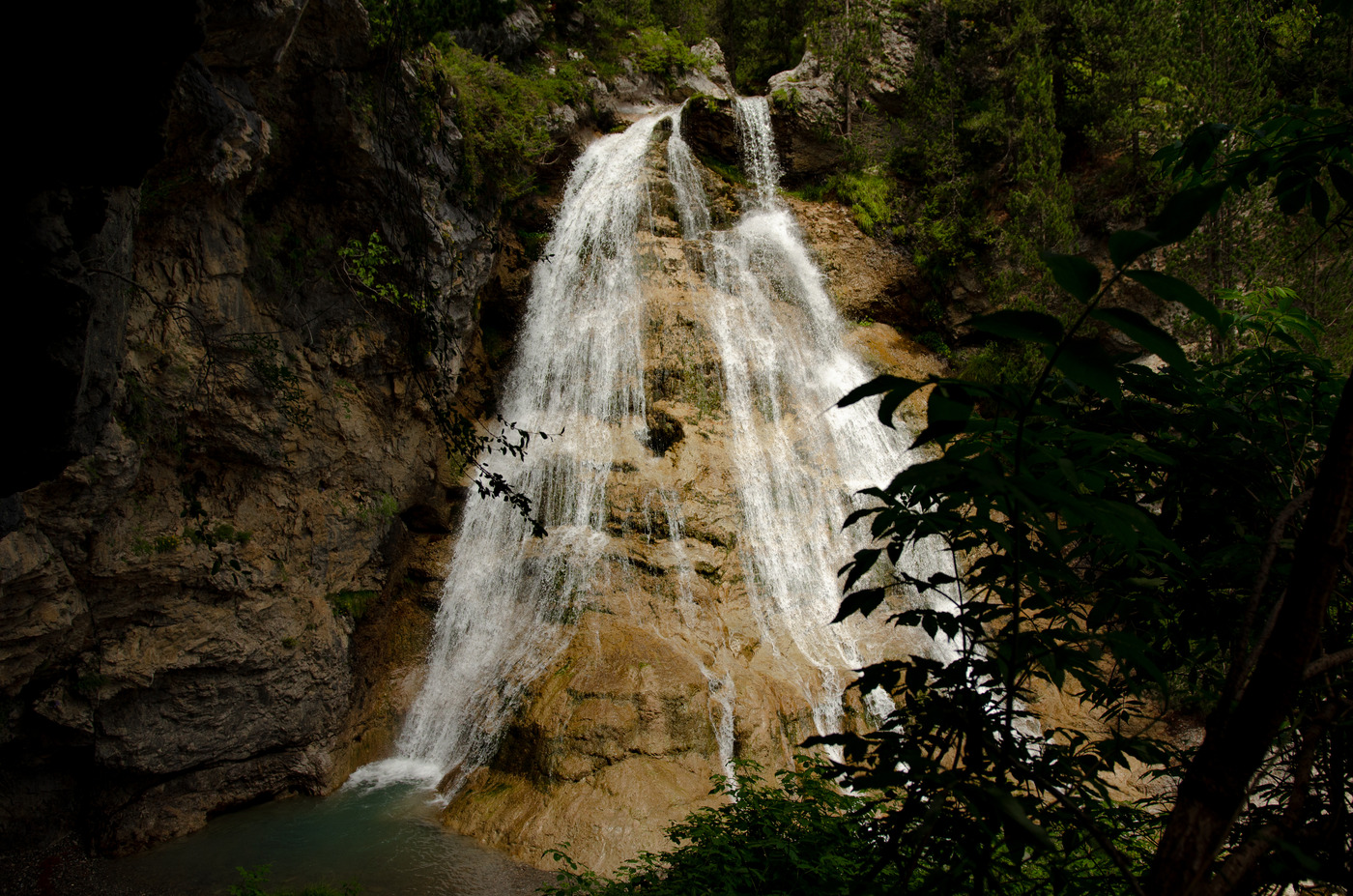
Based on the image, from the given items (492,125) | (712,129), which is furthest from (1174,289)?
(712,129)

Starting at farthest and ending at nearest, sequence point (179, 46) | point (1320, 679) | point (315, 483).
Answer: point (315, 483) < point (179, 46) < point (1320, 679)

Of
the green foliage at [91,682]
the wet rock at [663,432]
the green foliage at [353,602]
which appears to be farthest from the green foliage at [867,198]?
the green foliage at [91,682]

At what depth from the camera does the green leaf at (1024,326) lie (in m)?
0.89

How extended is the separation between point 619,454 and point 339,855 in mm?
6315

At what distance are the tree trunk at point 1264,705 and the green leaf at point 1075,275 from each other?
51cm

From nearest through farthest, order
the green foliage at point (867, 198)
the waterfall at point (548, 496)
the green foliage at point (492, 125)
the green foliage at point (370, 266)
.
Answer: the green foliage at point (370, 266) < the waterfall at point (548, 496) < the green foliage at point (492, 125) < the green foliage at point (867, 198)

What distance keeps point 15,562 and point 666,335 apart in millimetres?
9188

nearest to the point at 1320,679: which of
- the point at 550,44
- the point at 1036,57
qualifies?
the point at 1036,57

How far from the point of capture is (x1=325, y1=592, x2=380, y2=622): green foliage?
8.40 metres

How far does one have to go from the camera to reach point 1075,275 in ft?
2.76

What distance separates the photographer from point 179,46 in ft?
6.78

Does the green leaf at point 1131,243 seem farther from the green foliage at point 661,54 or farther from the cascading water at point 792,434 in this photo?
the green foliage at point 661,54

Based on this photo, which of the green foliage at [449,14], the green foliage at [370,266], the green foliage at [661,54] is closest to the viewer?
the green foliage at [449,14]

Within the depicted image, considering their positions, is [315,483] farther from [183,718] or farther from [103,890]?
[103,890]
